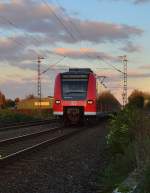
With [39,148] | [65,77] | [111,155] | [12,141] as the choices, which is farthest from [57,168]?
[65,77]

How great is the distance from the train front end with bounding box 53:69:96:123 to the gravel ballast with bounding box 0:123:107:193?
14402 mm

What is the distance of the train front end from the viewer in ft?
111

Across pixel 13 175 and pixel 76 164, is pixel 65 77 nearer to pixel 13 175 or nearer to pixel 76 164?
pixel 76 164

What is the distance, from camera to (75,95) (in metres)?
33.9

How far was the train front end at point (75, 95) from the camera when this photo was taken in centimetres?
3384

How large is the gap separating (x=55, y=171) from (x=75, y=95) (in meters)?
20.8

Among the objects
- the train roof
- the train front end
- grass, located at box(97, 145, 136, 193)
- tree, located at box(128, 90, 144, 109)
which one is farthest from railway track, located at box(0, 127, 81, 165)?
tree, located at box(128, 90, 144, 109)

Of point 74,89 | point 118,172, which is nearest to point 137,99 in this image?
point 74,89

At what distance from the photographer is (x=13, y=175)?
12219 millimetres

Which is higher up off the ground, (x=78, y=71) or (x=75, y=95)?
(x=78, y=71)

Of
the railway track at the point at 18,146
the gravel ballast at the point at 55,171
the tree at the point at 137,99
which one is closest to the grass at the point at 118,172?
the gravel ballast at the point at 55,171

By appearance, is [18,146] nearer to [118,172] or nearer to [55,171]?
[55,171]

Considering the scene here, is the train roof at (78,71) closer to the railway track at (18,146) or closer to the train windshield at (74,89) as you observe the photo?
the train windshield at (74,89)

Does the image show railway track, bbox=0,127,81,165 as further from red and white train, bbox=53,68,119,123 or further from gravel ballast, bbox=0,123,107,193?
red and white train, bbox=53,68,119,123
